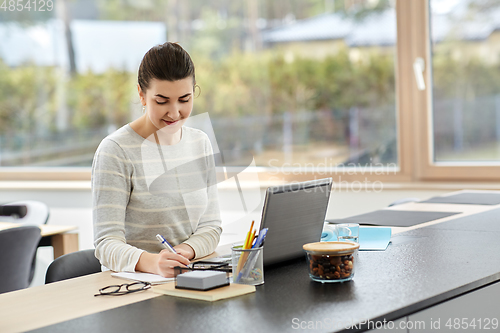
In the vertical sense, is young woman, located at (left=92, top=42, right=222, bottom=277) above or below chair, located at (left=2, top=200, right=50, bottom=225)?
above

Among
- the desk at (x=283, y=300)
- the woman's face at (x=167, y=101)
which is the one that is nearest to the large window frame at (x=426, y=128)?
the desk at (x=283, y=300)

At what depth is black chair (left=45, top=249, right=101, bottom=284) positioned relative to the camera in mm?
1648

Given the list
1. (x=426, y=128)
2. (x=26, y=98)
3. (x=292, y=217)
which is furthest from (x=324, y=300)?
(x=26, y=98)

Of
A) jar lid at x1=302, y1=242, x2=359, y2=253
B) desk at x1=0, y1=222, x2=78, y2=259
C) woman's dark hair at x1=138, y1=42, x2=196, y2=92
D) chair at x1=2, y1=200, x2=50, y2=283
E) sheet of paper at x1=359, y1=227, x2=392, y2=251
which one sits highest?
woman's dark hair at x1=138, y1=42, x2=196, y2=92

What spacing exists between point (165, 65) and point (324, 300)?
34.2 inches

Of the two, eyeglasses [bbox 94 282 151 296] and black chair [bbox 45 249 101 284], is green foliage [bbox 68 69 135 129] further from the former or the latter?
eyeglasses [bbox 94 282 151 296]

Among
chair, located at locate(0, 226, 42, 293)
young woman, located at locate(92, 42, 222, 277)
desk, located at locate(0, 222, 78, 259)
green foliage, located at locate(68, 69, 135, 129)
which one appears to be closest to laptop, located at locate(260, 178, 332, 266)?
young woman, located at locate(92, 42, 222, 277)

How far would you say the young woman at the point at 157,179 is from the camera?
156 centimetres

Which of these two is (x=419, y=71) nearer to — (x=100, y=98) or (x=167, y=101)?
(x=167, y=101)

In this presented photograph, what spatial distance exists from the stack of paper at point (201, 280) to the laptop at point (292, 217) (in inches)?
6.6

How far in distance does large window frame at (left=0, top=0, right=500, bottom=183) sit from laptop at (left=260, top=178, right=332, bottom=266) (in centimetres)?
220

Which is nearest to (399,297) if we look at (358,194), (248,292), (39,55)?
(248,292)

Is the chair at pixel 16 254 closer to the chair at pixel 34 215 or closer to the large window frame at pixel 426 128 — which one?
the chair at pixel 34 215

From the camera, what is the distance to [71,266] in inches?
66.9
